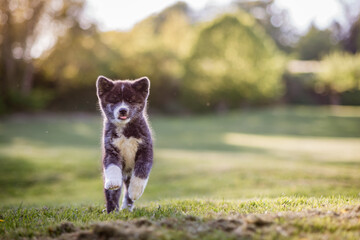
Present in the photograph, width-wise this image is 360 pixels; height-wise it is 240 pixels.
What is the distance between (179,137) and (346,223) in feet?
87.7

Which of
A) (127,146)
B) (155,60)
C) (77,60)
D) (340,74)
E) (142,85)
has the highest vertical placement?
(155,60)

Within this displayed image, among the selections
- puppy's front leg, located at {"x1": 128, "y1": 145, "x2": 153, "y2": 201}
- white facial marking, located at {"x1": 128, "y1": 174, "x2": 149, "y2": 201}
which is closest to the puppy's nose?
puppy's front leg, located at {"x1": 128, "y1": 145, "x2": 153, "y2": 201}

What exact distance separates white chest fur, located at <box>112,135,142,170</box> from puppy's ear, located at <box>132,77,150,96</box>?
0.82 meters

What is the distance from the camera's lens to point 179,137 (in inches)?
1204

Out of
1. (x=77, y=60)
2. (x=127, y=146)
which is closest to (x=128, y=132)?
(x=127, y=146)

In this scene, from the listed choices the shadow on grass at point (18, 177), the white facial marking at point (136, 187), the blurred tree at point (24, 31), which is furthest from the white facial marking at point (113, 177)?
the blurred tree at point (24, 31)

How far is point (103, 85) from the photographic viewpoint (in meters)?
5.59

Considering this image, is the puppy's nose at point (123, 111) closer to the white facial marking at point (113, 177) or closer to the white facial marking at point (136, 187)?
the white facial marking at point (113, 177)

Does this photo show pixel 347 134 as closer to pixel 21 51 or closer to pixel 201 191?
pixel 201 191

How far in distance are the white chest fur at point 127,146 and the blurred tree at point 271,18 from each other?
3271 inches

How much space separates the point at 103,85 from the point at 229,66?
42.8 metres

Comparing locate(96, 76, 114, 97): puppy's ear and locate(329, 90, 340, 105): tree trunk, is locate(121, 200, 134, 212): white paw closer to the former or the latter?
locate(96, 76, 114, 97): puppy's ear

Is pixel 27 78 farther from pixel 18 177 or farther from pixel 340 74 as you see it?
pixel 340 74

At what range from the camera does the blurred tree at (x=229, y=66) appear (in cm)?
4681
